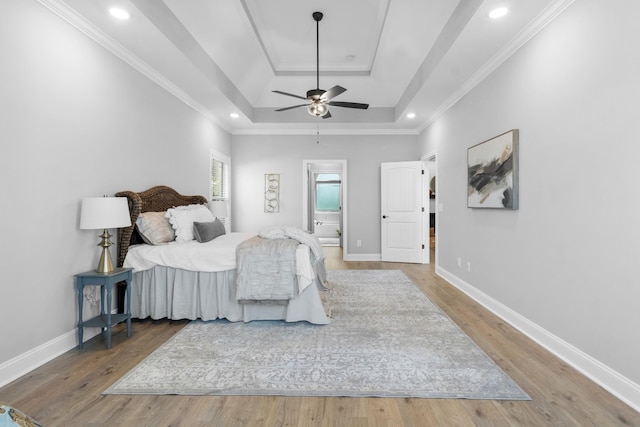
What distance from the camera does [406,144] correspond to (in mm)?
6387

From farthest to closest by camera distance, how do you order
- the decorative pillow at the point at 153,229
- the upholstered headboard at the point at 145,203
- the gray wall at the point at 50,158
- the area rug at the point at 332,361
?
the decorative pillow at the point at 153,229
the upholstered headboard at the point at 145,203
the gray wall at the point at 50,158
the area rug at the point at 332,361

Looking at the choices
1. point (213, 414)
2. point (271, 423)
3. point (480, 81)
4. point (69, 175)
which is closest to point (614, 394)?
point (271, 423)

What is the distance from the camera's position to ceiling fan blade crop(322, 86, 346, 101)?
3.40 metres

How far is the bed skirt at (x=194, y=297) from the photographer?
3.02 m

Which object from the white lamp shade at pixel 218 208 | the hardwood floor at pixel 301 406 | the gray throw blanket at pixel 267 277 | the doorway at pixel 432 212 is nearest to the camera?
the hardwood floor at pixel 301 406

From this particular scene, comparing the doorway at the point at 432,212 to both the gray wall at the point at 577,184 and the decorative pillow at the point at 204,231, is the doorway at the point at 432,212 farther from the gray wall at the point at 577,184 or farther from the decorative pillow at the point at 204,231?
the decorative pillow at the point at 204,231

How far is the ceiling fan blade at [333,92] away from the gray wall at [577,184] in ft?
5.49

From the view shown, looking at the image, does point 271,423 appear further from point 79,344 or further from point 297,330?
point 79,344

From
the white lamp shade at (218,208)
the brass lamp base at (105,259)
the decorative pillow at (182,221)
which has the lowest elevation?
the brass lamp base at (105,259)

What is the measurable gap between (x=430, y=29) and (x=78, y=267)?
4.28 m

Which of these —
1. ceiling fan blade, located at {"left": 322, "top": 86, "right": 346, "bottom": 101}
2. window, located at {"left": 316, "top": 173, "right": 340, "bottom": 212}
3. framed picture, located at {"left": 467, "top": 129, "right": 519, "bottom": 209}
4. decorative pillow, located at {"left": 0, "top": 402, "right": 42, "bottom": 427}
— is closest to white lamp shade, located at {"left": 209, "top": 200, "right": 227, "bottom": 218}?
ceiling fan blade, located at {"left": 322, "top": 86, "right": 346, "bottom": 101}

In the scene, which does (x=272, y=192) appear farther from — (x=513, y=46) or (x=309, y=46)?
(x=513, y=46)

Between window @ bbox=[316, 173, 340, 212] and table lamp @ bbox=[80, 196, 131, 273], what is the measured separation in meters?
7.96

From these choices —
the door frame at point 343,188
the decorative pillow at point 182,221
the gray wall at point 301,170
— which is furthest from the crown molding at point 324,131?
the decorative pillow at point 182,221
